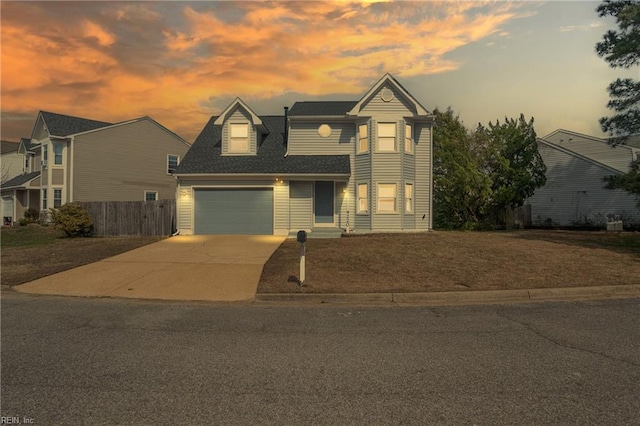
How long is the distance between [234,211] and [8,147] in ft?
128

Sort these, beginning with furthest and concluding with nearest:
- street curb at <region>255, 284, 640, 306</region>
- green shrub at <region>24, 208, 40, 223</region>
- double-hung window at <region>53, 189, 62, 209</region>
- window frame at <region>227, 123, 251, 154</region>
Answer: green shrub at <region>24, 208, 40, 223</region>, double-hung window at <region>53, 189, 62, 209</region>, window frame at <region>227, 123, 251, 154</region>, street curb at <region>255, 284, 640, 306</region>

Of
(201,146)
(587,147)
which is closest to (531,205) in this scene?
(587,147)

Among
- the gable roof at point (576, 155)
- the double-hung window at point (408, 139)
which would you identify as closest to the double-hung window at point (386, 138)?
the double-hung window at point (408, 139)

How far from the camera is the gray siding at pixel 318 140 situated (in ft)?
69.9

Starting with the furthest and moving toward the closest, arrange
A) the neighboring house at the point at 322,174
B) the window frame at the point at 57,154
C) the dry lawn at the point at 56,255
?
1. the window frame at the point at 57,154
2. the neighboring house at the point at 322,174
3. the dry lawn at the point at 56,255

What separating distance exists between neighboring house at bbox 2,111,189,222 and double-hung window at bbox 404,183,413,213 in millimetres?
21917

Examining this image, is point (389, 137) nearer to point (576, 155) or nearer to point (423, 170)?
point (423, 170)

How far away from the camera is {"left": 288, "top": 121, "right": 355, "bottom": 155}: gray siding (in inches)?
839

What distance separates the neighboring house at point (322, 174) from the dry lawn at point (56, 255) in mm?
3581

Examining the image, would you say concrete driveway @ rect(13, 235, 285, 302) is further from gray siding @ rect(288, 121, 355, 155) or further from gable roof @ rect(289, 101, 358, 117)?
gable roof @ rect(289, 101, 358, 117)

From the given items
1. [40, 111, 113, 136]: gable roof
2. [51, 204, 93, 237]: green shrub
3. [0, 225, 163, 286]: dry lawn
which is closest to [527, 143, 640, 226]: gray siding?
[0, 225, 163, 286]: dry lawn

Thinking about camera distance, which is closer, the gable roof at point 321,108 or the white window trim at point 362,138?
the white window trim at point 362,138

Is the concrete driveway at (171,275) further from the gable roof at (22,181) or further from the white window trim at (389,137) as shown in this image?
the gable roof at (22,181)

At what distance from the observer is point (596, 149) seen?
29797mm
